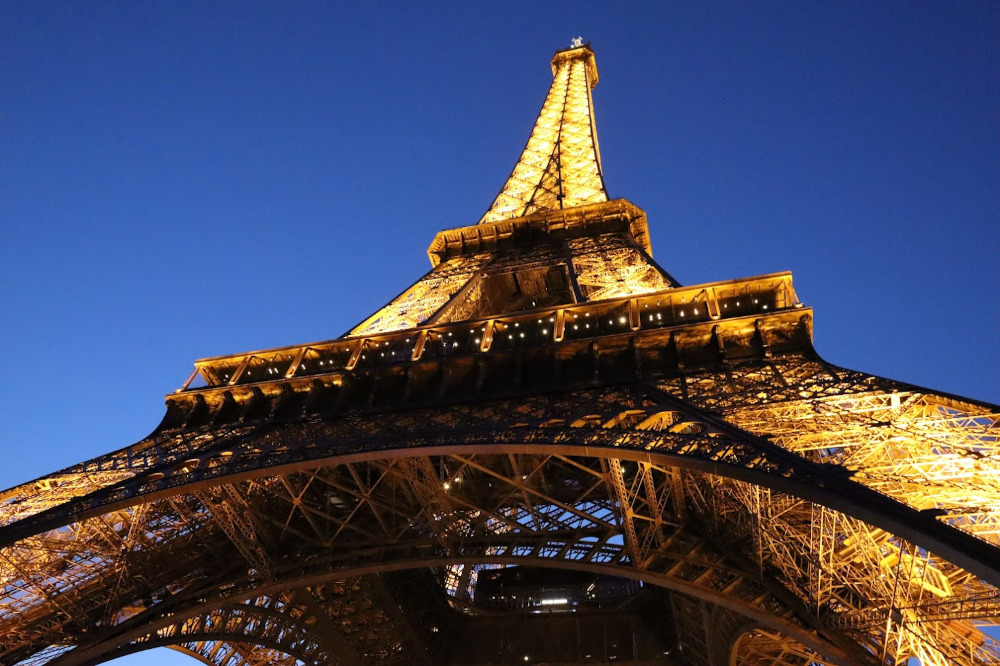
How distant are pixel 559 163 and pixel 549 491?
81.7 feet

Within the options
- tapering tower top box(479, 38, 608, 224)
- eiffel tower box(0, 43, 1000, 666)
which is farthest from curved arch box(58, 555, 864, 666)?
tapering tower top box(479, 38, 608, 224)

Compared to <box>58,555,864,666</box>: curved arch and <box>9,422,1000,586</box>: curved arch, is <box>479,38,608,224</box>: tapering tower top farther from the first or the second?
<box>9,422,1000,586</box>: curved arch

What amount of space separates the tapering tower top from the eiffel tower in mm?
11838

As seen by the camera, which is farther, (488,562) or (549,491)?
(549,491)

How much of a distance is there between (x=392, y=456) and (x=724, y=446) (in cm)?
626

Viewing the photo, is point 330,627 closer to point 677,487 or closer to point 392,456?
point 392,456

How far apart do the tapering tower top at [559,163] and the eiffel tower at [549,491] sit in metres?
11.8

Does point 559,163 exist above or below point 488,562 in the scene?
above

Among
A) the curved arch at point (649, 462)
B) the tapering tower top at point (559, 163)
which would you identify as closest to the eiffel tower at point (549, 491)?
the curved arch at point (649, 462)

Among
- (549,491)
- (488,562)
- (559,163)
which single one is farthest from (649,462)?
(559,163)

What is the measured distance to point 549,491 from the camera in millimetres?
19891

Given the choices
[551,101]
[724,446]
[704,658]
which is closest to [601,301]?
[724,446]

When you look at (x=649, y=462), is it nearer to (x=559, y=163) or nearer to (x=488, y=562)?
(x=488, y=562)

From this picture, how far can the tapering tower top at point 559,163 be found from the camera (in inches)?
1405
